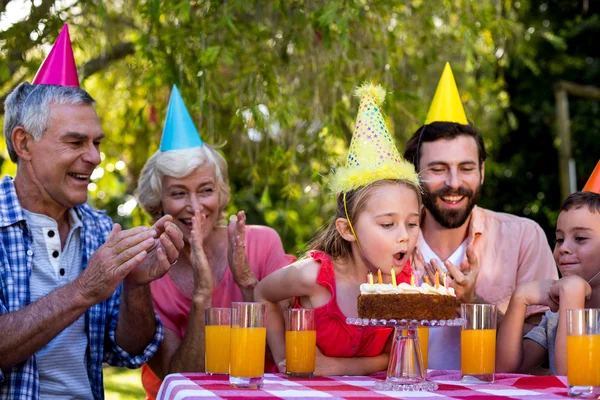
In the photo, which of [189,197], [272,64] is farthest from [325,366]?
[272,64]

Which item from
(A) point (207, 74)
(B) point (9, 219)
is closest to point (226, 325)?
(B) point (9, 219)

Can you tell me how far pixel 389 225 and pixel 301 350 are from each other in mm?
541

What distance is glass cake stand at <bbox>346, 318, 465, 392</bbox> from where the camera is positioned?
243 cm

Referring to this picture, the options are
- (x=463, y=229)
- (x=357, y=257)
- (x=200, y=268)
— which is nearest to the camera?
(x=357, y=257)

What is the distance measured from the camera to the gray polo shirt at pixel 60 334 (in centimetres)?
333

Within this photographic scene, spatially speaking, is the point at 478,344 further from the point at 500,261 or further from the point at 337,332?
the point at 500,261

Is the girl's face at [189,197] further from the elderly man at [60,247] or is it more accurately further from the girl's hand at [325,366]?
the girl's hand at [325,366]

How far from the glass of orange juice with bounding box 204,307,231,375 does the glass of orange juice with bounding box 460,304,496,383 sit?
0.77m

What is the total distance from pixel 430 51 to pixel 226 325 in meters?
4.01

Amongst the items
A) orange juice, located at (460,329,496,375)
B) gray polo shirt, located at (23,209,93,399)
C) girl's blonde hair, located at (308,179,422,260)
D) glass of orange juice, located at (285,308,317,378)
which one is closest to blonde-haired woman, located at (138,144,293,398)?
gray polo shirt, located at (23,209,93,399)

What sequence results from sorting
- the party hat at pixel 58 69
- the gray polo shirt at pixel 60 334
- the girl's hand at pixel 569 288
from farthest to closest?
the party hat at pixel 58 69
the gray polo shirt at pixel 60 334
the girl's hand at pixel 569 288

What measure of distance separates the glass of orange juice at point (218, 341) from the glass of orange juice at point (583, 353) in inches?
42.4

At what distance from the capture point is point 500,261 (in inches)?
148

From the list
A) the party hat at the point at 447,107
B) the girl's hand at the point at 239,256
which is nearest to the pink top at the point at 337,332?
the girl's hand at the point at 239,256
